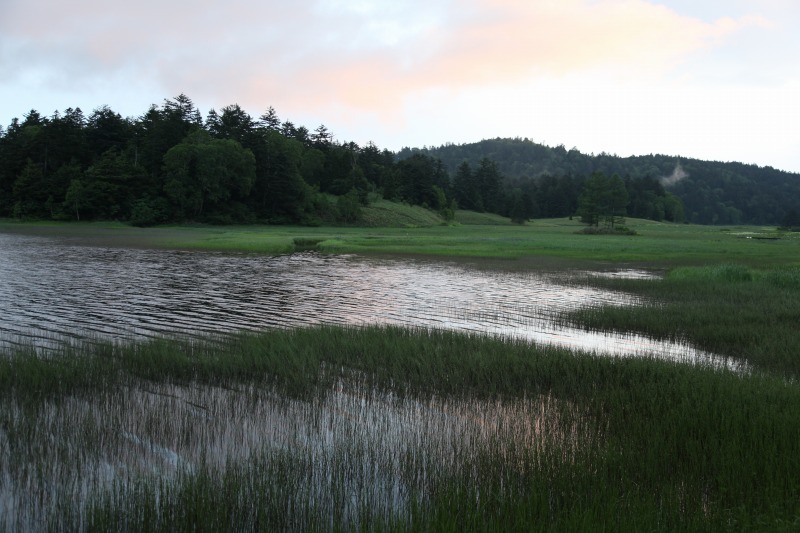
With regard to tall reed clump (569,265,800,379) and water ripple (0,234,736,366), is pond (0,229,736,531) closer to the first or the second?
water ripple (0,234,736,366)

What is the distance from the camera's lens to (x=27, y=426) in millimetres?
9461

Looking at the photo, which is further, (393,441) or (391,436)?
(391,436)

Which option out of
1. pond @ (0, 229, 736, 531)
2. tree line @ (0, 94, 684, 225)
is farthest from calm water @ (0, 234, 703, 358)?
tree line @ (0, 94, 684, 225)

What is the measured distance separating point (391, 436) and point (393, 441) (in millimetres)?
268

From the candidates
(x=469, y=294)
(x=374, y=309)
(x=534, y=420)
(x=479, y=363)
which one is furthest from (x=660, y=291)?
(x=534, y=420)

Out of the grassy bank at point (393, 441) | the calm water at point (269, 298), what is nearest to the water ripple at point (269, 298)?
the calm water at point (269, 298)

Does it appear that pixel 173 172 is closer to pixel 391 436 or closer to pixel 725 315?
pixel 725 315

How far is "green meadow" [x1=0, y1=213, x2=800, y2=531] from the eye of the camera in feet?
22.4

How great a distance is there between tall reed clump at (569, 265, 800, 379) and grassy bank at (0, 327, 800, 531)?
14.4ft

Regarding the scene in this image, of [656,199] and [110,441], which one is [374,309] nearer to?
[110,441]

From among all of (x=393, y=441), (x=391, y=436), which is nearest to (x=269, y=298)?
(x=391, y=436)

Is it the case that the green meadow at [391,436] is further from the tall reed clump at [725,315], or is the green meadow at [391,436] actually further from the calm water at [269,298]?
the calm water at [269,298]

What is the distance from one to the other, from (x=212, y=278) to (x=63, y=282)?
7.62m

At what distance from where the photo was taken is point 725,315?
2191cm
